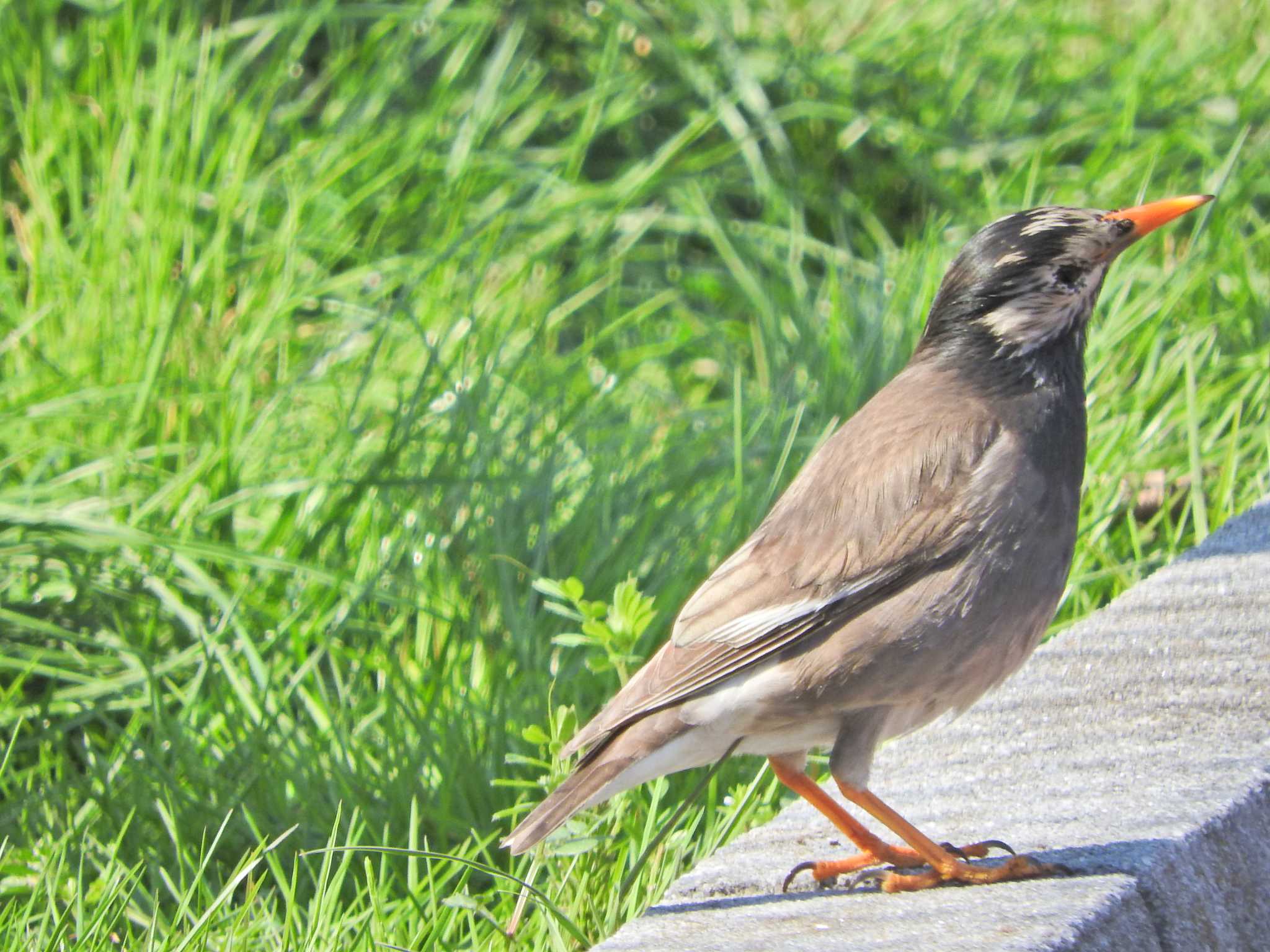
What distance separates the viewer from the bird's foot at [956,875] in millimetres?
2503

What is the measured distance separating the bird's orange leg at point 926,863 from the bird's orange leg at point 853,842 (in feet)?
0.07

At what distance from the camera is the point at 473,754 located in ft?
11.2

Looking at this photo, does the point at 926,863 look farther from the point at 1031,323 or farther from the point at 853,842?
the point at 1031,323

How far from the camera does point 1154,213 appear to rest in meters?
3.17

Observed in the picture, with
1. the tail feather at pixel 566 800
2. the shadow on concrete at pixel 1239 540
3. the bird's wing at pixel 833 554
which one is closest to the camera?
the tail feather at pixel 566 800

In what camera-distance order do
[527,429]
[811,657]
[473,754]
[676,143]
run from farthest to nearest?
[676,143], [527,429], [473,754], [811,657]

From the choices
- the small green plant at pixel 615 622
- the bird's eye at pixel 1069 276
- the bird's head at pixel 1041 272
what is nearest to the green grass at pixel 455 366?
the small green plant at pixel 615 622

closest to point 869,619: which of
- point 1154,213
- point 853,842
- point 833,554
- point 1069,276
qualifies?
point 833,554

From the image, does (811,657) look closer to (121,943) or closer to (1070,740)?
(1070,740)

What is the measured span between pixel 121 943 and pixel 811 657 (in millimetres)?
1255

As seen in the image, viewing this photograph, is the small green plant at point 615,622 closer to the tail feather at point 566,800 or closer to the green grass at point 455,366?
the green grass at point 455,366

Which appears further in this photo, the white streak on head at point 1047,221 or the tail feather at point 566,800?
the white streak on head at point 1047,221

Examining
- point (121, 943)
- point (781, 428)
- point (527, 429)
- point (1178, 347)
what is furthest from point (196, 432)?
point (1178, 347)

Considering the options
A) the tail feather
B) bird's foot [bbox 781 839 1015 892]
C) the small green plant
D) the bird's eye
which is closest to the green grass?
the small green plant
